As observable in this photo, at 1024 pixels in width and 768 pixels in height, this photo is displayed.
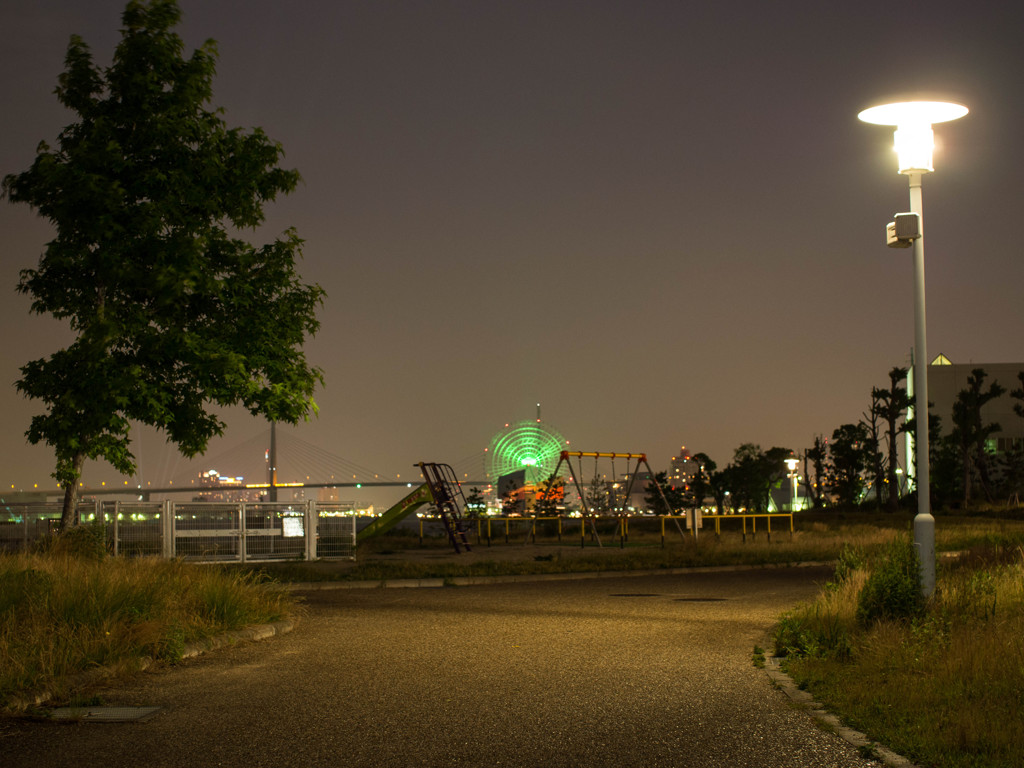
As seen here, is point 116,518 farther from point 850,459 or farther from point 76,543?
point 850,459

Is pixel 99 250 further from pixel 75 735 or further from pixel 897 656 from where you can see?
pixel 897 656

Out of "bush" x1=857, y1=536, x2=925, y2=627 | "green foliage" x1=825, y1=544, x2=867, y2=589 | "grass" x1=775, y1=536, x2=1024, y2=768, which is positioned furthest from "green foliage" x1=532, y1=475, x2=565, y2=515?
"bush" x1=857, y1=536, x2=925, y2=627

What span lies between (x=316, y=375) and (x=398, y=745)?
13.8 m

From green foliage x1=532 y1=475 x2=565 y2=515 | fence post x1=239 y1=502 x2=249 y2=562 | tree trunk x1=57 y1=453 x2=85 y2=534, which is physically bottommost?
green foliage x1=532 y1=475 x2=565 y2=515

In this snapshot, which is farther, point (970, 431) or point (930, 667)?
point (970, 431)

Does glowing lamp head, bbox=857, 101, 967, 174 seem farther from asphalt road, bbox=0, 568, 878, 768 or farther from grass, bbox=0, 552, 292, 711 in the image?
grass, bbox=0, 552, 292, 711

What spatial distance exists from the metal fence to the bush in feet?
48.8

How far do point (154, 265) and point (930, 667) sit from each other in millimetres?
14710

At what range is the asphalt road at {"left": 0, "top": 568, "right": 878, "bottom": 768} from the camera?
5742 millimetres

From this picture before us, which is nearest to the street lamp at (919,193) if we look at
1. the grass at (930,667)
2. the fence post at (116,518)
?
the grass at (930,667)

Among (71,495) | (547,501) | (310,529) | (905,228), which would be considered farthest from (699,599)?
(547,501)

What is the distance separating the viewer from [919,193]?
32.0 feet

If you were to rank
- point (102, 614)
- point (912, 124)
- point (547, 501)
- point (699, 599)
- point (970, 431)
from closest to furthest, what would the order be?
point (102, 614)
point (912, 124)
point (699, 599)
point (547, 501)
point (970, 431)

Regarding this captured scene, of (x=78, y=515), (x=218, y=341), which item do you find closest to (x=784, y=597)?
(x=218, y=341)
